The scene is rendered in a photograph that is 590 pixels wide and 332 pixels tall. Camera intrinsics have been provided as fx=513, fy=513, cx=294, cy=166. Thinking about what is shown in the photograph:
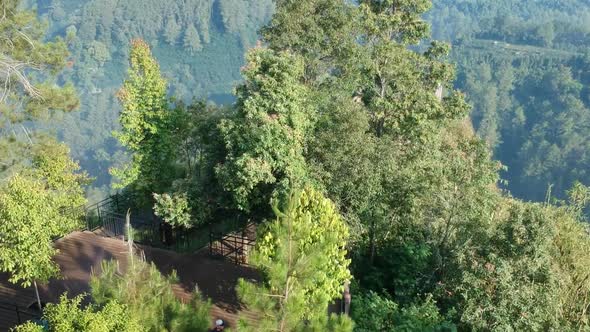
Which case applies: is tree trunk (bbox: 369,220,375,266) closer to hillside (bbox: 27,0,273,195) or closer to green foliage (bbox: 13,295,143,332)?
green foliage (bbox: 13,295,143,332)

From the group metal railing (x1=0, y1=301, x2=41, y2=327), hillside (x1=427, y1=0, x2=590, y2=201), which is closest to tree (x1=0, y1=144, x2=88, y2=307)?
metal railing (x1=0, y1=301, x2=41, y2=327)

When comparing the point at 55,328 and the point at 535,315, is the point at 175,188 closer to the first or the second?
the point at 55,328

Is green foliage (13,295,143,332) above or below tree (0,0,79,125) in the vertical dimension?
below

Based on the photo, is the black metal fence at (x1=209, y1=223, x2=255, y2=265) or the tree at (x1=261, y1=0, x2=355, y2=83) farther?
the tree at (x1=261, y1=0, x2=355, y2=83)

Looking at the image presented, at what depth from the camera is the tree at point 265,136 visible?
11.1 m

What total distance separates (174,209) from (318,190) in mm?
3503

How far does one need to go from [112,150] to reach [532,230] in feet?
327

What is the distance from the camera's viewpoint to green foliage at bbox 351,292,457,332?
9.70 m

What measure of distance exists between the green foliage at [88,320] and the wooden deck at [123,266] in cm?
371

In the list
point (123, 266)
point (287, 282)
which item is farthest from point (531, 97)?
point (287, 282)

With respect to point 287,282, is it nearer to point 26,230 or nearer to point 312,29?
point 26,230

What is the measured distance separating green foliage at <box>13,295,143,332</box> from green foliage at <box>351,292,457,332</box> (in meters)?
4.63

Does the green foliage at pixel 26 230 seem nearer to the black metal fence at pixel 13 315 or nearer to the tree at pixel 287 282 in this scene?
the black metal fence at pixel 13 315

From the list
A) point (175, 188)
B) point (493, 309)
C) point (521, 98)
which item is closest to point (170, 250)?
point (175, 188)
